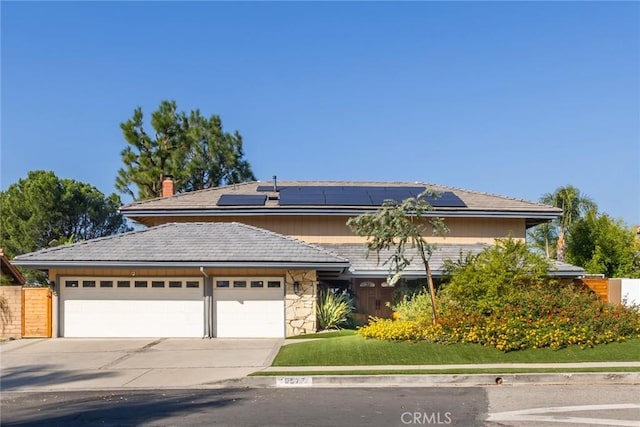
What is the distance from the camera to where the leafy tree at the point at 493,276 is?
17109 mm

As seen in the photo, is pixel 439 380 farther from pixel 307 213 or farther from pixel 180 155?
pixel 180 155

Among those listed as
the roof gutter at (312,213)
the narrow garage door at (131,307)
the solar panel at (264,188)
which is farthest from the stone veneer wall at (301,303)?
the solar panel at (264,188)

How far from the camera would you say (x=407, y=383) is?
12438mm

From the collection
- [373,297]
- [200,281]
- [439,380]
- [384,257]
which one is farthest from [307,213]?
[439,380]

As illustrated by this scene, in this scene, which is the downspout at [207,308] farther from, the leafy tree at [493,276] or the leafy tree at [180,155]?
the leafy tree at [180,155]

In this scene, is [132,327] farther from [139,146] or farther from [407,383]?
[139,146]

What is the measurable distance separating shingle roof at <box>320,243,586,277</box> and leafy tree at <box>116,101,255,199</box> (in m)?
24.0

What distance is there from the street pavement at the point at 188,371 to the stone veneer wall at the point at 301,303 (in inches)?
76.7

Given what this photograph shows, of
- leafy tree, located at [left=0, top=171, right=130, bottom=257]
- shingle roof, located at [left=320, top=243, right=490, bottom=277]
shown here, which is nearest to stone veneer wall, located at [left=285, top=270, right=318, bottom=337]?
shingle roof, located at [left=320, top=243, right=490, bottom=277]

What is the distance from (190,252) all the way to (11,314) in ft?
20.1

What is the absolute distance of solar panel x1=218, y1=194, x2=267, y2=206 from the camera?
81.9 ft

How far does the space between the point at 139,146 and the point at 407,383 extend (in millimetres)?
36973

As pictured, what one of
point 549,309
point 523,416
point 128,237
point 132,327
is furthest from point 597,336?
point 128,237

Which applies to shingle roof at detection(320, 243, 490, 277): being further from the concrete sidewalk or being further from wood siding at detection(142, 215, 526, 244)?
the concrete sidewalk
